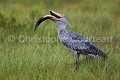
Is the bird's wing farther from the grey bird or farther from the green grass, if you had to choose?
the green grass

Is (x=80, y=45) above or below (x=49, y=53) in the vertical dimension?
above

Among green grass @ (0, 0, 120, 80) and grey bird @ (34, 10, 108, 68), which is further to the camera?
grey bird @ (34, 10, 108, 68)

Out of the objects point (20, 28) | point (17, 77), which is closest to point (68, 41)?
point (17, 77)

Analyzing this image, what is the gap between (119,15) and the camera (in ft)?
42.4

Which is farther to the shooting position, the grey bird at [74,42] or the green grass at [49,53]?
the grey bird at [74,42]

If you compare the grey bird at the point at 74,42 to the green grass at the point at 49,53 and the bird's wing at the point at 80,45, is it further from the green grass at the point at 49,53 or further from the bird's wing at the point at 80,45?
the green grass at the point at 49,53

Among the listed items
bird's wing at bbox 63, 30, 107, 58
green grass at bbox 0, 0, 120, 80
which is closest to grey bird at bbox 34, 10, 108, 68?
bird's wing at bbox 63, 30, 107, 58

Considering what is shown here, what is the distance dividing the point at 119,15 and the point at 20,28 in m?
4.75

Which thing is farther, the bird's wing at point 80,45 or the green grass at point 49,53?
the bird's wing at point 80,45

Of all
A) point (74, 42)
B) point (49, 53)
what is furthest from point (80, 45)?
point (49, 53)

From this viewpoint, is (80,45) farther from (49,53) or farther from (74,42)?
(49,53)

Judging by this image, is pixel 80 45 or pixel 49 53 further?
pixel 49 53

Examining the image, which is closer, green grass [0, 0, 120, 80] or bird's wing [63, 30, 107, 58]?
green grass [0, 0, 120, 80]

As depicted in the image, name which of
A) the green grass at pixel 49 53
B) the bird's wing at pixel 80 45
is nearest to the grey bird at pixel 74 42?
the bird's wing at pixel 80 45
